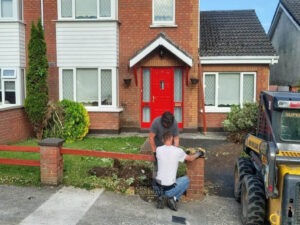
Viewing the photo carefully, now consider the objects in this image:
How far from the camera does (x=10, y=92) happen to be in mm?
12820

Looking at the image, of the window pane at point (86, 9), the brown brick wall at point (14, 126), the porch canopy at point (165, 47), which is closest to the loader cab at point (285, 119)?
the porch canopy at point (165, 47)

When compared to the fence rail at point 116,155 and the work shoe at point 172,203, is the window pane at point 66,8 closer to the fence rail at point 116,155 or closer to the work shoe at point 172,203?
the fence rail at point 116,155

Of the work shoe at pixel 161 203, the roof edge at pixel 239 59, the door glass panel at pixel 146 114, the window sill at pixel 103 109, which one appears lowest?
the work shoe at pixel 161 203

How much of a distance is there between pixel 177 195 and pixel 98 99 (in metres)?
7.74

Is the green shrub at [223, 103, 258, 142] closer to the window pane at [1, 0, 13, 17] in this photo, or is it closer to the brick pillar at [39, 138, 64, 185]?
the brick pillar at [39, 138, 64, 185]

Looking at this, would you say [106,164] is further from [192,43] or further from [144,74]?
[192,43]

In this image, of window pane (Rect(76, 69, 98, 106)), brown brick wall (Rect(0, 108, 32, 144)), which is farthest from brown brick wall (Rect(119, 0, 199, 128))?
brown brick wall (Rect(0, 108, 32, 144))

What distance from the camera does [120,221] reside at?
5363 millimetres

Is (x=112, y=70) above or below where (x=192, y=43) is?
below

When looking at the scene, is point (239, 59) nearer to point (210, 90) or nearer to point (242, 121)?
point (210, 90)

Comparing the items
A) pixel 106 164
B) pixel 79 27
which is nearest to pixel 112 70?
pixel 79 27

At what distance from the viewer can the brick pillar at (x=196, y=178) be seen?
6.21m

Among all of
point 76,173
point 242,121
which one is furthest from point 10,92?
point 242,121

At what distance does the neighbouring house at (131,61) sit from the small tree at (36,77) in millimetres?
883
